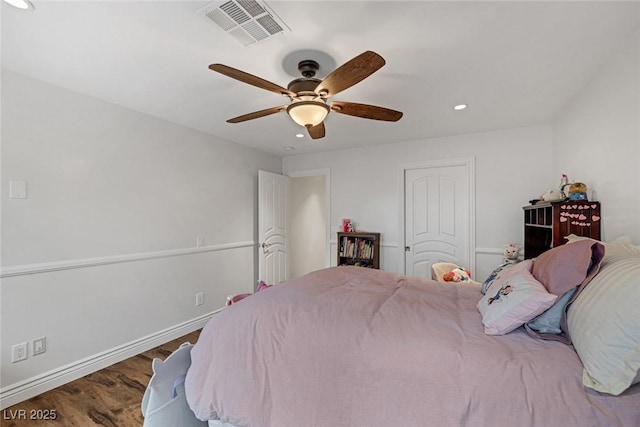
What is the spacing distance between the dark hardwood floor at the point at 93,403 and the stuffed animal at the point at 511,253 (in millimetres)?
3536

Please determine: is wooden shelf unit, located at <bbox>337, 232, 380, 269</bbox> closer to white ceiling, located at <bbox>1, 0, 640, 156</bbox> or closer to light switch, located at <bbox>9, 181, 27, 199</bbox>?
white ceiling, located at <bbox>1, 0, 640, 156</bbox>

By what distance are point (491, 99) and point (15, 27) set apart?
335cm

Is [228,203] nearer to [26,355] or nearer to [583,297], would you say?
[26,355]

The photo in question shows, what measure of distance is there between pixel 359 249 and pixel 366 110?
2489mm

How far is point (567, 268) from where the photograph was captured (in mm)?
1181

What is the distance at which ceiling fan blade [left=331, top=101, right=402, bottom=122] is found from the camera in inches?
74.5

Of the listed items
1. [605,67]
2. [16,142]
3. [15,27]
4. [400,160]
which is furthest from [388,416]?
[400,160]

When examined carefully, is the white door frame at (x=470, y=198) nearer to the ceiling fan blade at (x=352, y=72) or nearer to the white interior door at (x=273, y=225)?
the white interior door at (x=273, y=225)

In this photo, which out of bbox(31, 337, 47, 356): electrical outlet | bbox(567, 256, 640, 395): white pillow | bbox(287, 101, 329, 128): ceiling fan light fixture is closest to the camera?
bbox(567, 256, 640, 395): white pillow

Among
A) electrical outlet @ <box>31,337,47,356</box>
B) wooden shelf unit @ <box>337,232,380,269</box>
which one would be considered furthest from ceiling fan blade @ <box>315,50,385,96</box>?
electrical outlet @ <box>31,337,47,356</box>

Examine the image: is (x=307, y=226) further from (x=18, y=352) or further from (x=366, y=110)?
(x=18, y=352)

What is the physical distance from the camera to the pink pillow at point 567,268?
3.73 feet

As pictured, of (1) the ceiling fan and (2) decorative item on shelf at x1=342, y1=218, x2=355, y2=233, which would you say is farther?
(2) decorative item on shelf at x1=342, y1=218, x2=355, y2=233

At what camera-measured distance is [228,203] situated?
12.2ft
